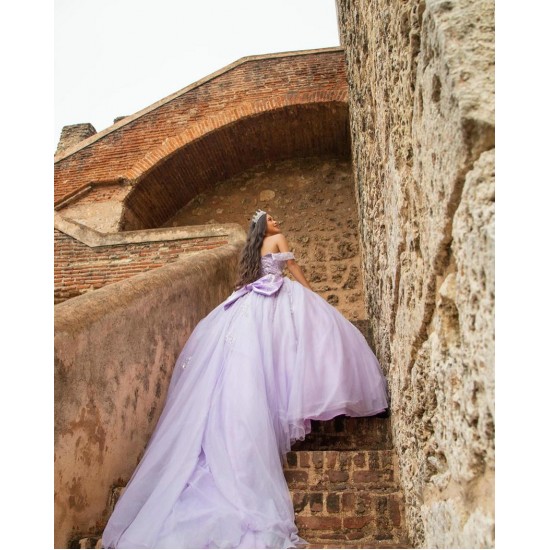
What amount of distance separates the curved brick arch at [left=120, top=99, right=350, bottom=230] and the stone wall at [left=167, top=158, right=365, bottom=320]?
21 centimetres

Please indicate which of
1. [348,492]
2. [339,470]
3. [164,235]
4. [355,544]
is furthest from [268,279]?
[164,235]

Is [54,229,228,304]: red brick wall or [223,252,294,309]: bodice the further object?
[54,229,228,304]: red brick wall

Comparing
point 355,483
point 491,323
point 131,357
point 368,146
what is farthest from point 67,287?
point 491,323

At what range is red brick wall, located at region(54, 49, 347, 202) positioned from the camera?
326 inches

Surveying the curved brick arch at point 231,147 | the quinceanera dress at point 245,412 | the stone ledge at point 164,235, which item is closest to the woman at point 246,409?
the quinceanera dress at point 245,412

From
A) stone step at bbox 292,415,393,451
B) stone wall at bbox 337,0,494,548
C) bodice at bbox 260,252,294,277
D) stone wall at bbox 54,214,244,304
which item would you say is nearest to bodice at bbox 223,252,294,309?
bodice at bbox 260,252,294,277

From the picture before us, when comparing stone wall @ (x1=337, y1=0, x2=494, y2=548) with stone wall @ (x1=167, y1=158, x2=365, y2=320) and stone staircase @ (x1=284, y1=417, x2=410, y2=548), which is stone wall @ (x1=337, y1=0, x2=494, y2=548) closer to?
stone staircase @ (x1=284, y1=417, x2=410, y2=548)

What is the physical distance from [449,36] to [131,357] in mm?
2269

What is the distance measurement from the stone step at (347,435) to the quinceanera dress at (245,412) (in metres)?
0.10

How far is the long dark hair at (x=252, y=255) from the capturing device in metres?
3.99

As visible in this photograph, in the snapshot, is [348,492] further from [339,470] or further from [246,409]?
[246,409]

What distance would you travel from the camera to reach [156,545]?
1.95 meters

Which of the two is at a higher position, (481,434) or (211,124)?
(211,124)

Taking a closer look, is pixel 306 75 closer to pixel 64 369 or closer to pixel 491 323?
pixel 64 369
